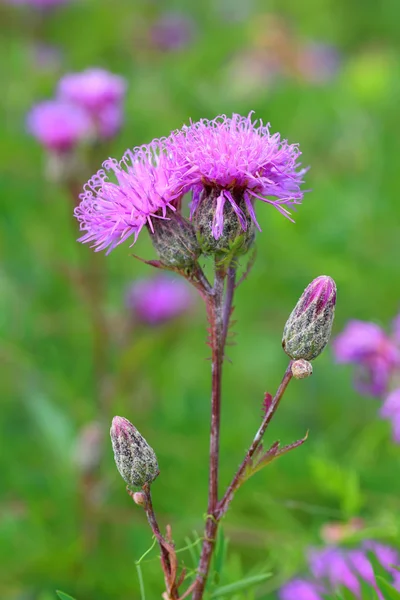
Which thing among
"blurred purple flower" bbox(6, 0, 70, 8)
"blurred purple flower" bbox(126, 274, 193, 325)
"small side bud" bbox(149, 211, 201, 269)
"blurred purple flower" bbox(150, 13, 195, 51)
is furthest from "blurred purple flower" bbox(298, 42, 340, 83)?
"small side bud" bbox(149, 211, 201, 269)

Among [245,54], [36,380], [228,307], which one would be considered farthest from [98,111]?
[245,54]

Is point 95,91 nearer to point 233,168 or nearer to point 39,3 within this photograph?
point 233,168

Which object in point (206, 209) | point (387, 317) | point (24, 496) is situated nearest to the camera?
point (206, 209)

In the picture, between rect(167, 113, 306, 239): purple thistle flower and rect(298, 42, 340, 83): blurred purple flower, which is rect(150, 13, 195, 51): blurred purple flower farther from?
rect(167, 113, 306, 239): purple thistle flower

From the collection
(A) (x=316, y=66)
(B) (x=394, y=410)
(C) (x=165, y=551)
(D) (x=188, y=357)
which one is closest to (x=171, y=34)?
(A) (x=316, y=66)

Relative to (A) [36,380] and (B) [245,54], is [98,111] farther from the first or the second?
(B) [245,54]

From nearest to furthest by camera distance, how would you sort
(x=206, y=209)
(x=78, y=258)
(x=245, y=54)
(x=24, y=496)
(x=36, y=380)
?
(x=206, y=209) < (x=24, y=496) < (x=36, y=380) < (x=78, y=258) < (x=245, y=54)

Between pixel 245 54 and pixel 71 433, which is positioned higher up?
pixel 245 54
